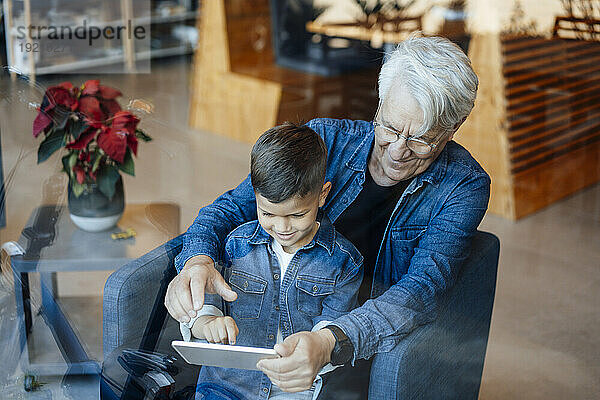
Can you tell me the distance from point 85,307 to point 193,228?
0.39 meters

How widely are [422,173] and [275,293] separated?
0.30m

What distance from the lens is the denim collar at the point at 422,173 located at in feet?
3.18

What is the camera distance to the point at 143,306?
1.01 m

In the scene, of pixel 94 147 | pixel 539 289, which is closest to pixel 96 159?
pixel 94 147

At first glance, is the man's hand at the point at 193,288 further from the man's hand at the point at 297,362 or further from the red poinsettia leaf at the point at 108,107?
the red poinsettia leaf at the point at 108,107

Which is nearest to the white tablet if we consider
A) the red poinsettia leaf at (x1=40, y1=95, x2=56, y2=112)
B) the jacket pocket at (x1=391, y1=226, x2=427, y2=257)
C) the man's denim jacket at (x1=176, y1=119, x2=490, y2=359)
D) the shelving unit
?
the man's denim jacket at (x1=176, y1=119, x2=490, y2=359)

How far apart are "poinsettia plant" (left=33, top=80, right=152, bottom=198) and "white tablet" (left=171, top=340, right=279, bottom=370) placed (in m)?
0.82

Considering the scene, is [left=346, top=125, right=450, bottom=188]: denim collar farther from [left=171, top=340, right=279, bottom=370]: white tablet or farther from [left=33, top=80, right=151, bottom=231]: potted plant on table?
[left=33, top=80, right=151, bottom=231]: potted plant on table

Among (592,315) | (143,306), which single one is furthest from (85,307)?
(592,315)

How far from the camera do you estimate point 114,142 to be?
5.22ft

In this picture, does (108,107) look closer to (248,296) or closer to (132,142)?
(132,142)

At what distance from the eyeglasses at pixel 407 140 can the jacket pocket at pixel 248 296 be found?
267mm

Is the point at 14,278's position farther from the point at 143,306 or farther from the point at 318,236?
the point at 318,236

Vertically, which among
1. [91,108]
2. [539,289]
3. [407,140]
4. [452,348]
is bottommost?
[539,289]
